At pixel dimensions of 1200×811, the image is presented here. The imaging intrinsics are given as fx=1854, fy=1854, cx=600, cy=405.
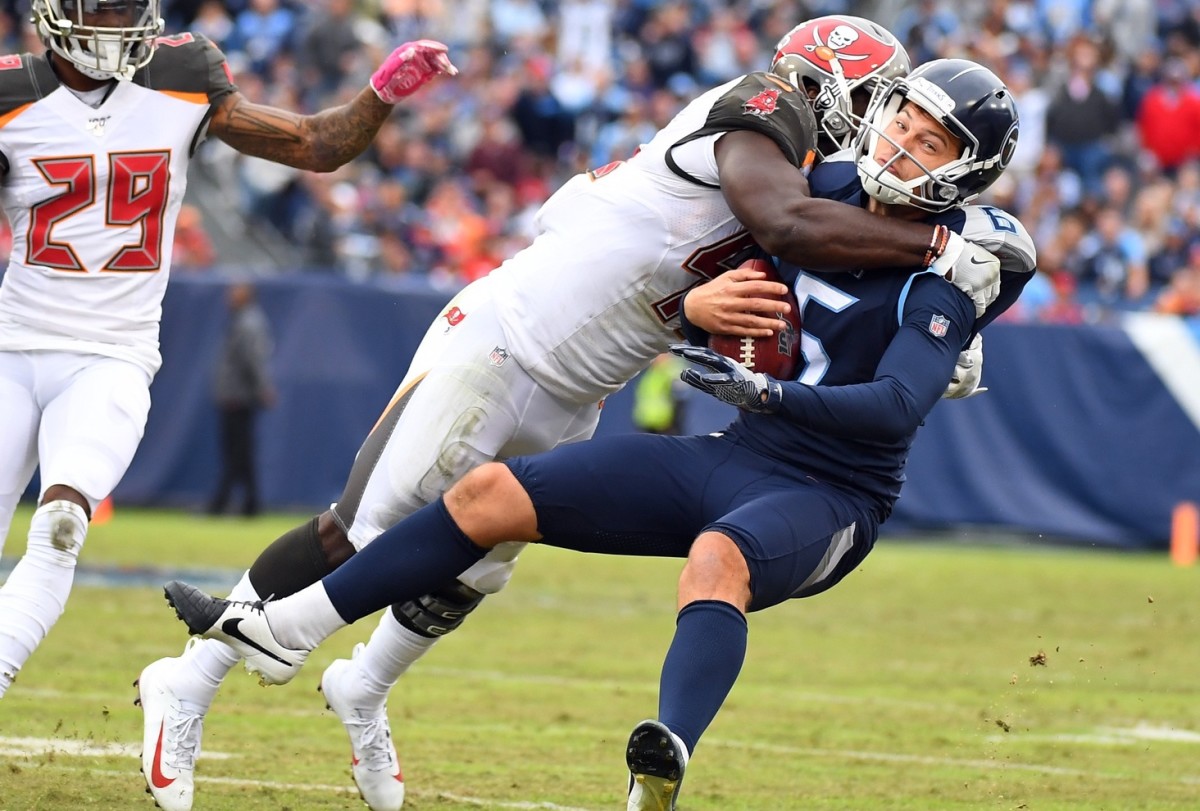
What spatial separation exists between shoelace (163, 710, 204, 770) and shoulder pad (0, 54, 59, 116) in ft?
5.45

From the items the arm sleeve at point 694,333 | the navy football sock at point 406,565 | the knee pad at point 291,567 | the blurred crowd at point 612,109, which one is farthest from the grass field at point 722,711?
the blurred crowd at point 612,109

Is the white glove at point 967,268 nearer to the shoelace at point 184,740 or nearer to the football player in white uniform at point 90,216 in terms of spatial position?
the football player in white uniform at point 90,216

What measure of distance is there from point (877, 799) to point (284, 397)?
9660 mm

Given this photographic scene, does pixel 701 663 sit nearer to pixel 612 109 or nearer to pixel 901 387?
pixel 901 387

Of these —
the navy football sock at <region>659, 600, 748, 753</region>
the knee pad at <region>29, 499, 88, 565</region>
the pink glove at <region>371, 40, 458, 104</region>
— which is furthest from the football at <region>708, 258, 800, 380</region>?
the knee pad at <region>29, 499, 88, 565</region>

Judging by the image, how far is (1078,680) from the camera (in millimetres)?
7883

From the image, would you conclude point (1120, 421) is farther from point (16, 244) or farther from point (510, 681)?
point (16, 244)

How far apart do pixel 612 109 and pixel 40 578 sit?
12.7m

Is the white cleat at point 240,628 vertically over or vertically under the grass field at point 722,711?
over

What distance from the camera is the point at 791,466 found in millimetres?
4316

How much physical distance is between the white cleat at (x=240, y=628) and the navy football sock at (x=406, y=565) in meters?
0.18

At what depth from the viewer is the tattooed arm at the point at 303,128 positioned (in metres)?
5.19

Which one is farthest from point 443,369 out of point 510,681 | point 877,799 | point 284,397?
point 284,397

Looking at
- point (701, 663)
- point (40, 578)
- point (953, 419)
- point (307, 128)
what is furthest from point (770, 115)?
point (953, 419)
